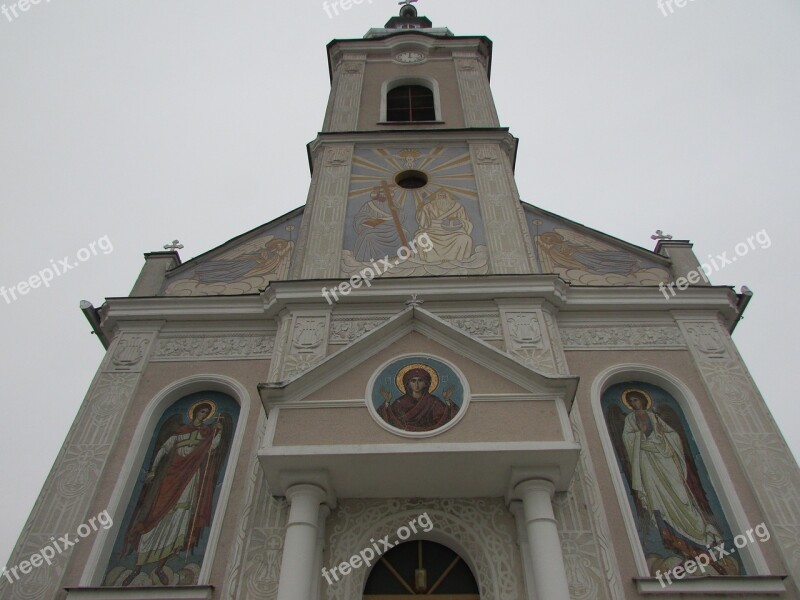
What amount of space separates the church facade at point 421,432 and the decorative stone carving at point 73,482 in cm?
3

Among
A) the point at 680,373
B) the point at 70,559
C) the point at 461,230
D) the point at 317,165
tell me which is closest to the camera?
the point at 70,559

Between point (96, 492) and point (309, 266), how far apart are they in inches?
180

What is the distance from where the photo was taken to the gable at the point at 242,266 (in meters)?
11.2

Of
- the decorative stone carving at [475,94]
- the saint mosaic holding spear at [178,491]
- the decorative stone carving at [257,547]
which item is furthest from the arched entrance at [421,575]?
the decorative stone carving at [475,94]

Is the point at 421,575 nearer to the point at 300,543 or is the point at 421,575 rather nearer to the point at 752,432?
the point at 300,543

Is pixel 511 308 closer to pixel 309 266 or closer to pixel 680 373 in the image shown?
pixel 680 373

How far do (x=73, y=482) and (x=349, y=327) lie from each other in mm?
4164

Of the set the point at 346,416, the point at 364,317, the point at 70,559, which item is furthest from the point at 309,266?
the point at 70,559

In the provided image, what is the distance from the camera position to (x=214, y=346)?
10.2 m

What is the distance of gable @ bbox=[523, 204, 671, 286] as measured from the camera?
36.5ft

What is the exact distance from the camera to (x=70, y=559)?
7.71m

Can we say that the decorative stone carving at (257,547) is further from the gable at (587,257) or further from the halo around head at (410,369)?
the gable at (587,257)

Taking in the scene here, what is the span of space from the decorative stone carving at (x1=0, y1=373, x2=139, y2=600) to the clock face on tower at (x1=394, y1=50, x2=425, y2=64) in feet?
37.3

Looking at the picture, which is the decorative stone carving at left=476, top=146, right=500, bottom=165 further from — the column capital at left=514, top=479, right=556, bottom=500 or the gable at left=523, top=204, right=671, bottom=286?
the column capital at left=514, top=479, right=556, bottom=500
